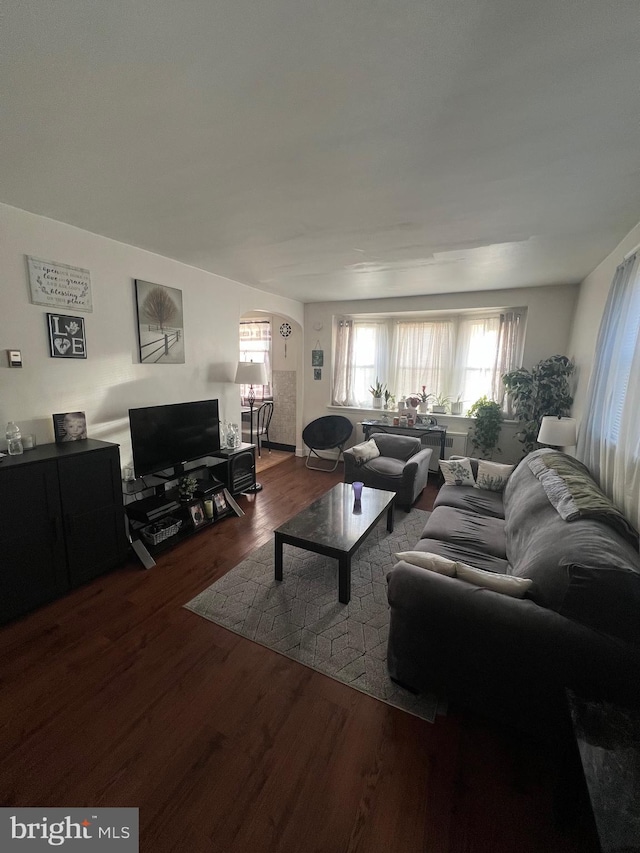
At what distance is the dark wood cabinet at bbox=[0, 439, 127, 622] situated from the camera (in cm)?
209

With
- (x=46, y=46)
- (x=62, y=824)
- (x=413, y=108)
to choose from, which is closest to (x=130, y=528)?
(x=62, y=824)

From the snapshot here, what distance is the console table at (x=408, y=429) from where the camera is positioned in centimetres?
481

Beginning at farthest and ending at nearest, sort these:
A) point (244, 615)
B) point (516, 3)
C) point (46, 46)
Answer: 1. point (244, 615)
2. point (46, 46)
3. point (516, 3)

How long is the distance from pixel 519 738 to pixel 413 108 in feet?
8.68

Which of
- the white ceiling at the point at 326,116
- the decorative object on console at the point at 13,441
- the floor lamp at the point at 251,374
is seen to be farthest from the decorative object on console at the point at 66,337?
the floor lamp at the point at 251,374

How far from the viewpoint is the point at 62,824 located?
1.22m

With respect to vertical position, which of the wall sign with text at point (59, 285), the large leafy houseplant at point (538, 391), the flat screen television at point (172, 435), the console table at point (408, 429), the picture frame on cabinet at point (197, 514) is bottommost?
the picture frame on cabinet at point (197, 514)

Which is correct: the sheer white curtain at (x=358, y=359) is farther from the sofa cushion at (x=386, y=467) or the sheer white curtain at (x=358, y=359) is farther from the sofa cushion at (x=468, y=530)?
the sofa cushion at (x=468, y=530)

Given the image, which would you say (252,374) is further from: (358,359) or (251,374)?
(358,359)

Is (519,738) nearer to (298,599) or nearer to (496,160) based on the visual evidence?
(298,599)

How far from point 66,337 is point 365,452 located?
309cm

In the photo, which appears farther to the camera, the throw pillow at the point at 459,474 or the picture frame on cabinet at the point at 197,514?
the throw pillow at the point at 459,474

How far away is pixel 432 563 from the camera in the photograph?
5.69ft

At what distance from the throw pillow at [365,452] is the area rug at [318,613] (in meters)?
1.26
